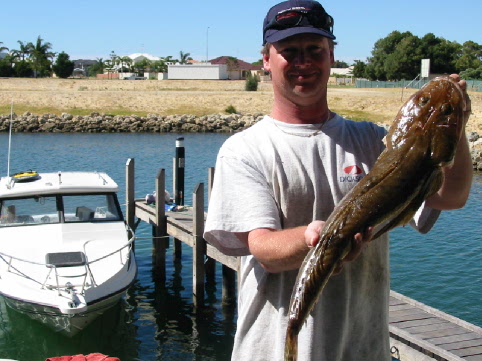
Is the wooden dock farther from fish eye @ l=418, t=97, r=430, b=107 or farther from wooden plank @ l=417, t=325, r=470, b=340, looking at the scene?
fish eye @ l=418, t=97, r=430, b=107

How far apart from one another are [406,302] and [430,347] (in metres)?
1.61

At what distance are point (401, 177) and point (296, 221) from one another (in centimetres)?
60

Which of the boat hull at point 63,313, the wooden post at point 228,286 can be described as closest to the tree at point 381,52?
the wooden post at point 228,286

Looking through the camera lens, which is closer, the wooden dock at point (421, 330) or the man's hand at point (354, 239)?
the man's hand at point (354, 239)

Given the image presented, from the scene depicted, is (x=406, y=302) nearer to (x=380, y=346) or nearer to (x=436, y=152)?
(x=380, y=346)

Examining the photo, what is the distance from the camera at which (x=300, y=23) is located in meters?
2.95

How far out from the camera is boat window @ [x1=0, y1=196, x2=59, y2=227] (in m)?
13.1

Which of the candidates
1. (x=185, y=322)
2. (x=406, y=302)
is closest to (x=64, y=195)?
(x=185, y=322)

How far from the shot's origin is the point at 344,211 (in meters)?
2.51

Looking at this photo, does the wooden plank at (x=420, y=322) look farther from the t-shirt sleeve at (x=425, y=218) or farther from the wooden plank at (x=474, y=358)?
the t-shirt sleeve at (x=425, y=218)

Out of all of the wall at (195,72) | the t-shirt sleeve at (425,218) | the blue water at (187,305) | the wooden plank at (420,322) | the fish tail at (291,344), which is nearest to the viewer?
the fish tail at (291,344)

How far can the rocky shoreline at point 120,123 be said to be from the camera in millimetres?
56562

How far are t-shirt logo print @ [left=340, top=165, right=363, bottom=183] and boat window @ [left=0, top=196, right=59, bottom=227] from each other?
1107 centimetres

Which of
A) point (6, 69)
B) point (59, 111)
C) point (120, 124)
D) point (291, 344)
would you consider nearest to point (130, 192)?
point (291, 344)
